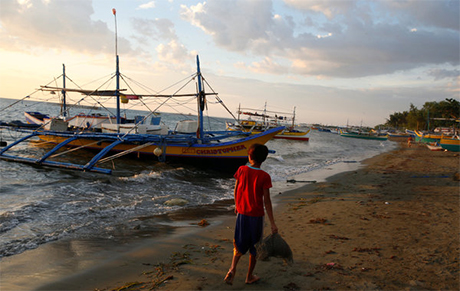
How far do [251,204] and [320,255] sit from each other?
1.82m

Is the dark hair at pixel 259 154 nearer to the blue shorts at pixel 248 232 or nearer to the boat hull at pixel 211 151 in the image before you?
the blue shorts at pixel 248 232

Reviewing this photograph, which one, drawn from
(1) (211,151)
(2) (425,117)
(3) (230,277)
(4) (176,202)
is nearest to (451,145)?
(1) (211,151)

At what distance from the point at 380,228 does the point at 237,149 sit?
32.2ft

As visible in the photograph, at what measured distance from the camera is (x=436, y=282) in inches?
145

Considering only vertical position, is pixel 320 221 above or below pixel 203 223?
above

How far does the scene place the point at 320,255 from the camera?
4598 millimetres

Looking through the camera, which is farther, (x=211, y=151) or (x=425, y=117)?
(x=425, y=117)

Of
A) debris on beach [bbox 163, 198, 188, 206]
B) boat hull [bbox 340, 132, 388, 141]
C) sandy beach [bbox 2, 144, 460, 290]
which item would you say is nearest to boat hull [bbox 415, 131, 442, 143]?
boat hull [bbox 340, 132, 388, 141]

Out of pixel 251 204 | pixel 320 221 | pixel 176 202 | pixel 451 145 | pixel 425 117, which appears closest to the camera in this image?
pixel 251 204

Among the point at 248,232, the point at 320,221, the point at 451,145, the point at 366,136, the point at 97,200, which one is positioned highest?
the point at 248,232

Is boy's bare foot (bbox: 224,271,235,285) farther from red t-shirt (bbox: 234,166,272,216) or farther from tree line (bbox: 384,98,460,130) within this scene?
tree line (bbox: 384,98,460,130)

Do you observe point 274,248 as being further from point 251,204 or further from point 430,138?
point 430,138

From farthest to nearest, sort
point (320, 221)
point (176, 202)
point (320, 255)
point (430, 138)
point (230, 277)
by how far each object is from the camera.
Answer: point (430, 138)
point (176, 202)
point (320, 221)
point (320, 255)
point (230, 277)

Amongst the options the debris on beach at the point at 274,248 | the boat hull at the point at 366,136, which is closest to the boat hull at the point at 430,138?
the boat hull at the point at 366,136
